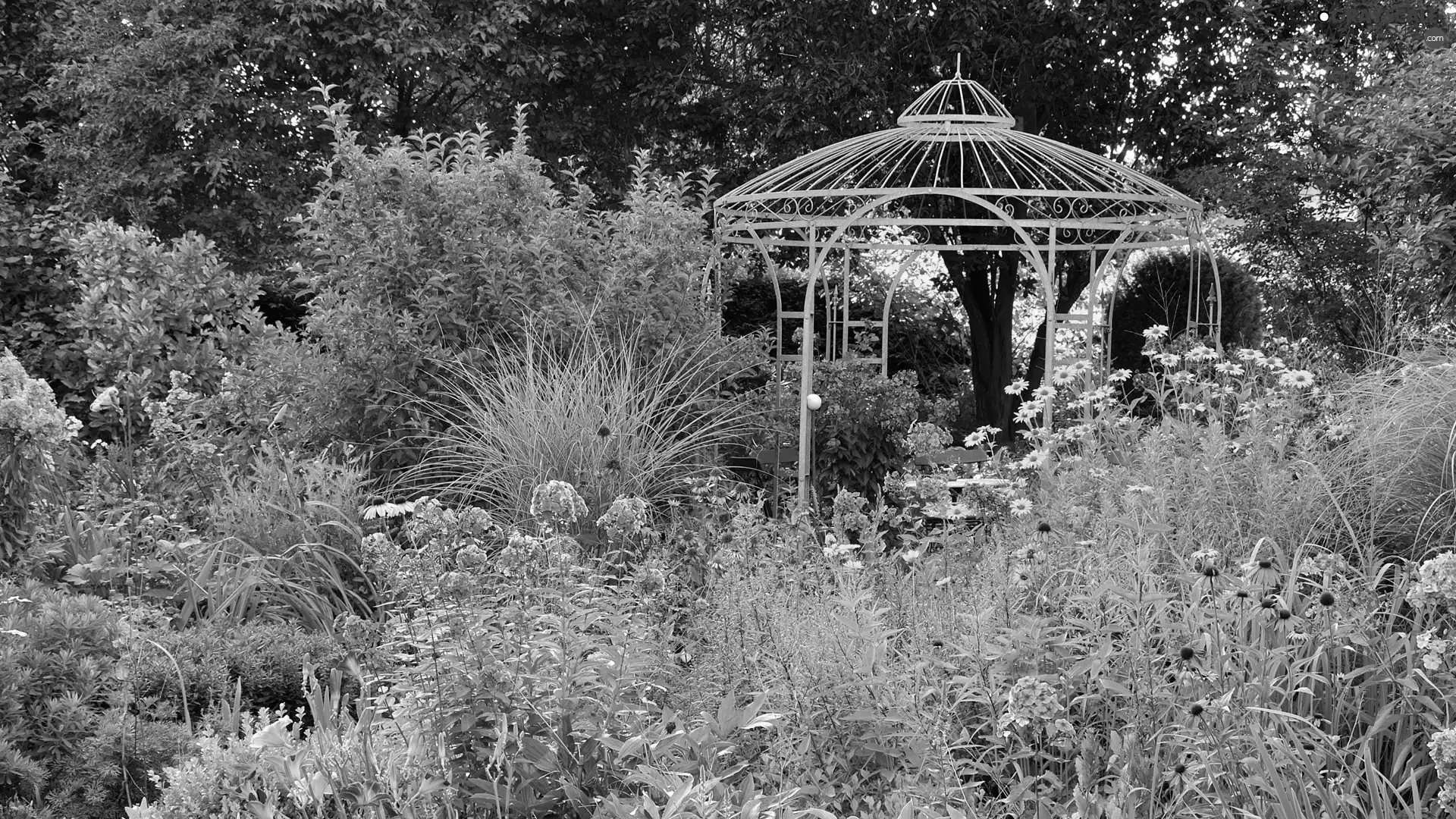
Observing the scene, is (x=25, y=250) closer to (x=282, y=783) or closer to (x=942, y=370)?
(x=282, y=783)

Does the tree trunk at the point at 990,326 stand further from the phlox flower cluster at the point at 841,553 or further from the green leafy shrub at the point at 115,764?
the green leafy shrub at the point at 115,764

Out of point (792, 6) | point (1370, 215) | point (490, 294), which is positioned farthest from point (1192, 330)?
point (792, 6)

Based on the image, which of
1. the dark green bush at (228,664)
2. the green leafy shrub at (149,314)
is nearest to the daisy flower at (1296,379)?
the dark green bush at (228,664)

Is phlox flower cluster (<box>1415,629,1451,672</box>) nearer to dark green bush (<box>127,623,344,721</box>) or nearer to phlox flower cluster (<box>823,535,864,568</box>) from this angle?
phlox flower cluster (<box>823,535,864,568</box>)

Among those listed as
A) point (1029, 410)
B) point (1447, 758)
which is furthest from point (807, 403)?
point (1447, 758)

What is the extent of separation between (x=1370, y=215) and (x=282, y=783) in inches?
367

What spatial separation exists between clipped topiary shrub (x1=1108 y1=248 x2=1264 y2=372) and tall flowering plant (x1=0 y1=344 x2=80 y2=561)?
8778mm

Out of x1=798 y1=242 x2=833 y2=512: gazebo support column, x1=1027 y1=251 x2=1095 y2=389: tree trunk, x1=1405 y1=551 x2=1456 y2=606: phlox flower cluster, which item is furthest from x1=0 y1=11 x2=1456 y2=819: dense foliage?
x1=1027 y1=251 x2=1095 y2=389: tree trunk

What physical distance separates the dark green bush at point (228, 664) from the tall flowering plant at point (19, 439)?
60 centimetres

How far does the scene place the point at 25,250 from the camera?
795 centimetres

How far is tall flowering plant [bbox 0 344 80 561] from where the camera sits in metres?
3.39

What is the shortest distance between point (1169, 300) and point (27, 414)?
969 centimetres

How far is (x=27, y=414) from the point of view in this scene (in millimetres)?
3398

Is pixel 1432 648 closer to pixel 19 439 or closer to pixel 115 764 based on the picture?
pixel 115 764
